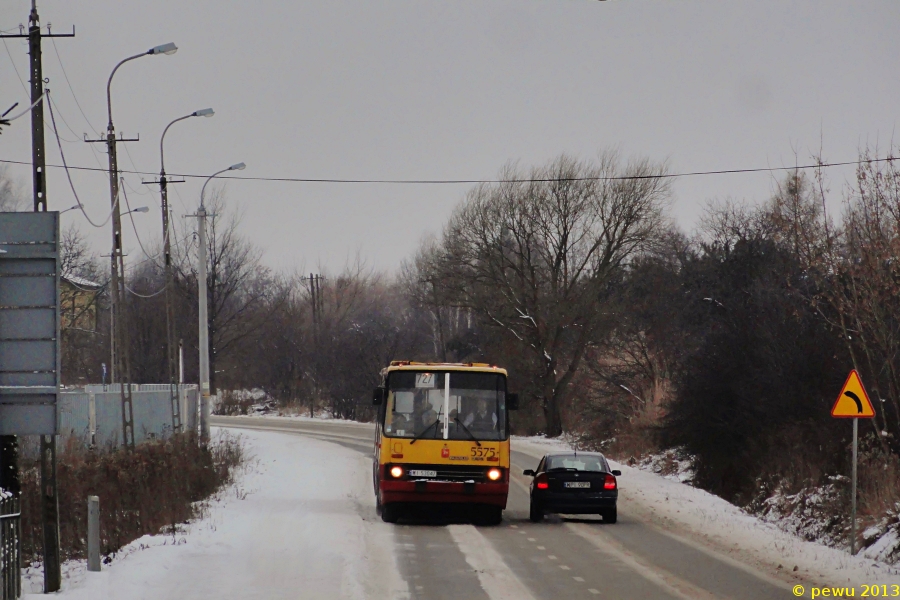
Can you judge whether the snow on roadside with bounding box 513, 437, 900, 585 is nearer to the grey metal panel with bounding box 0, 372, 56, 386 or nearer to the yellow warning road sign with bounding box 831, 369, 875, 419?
the yellow warning road sign with bounding box 831, 369, 875, 419

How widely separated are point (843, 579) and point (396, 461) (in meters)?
8.46

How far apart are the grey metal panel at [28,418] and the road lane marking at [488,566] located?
16.4 feet

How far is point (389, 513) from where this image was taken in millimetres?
19984

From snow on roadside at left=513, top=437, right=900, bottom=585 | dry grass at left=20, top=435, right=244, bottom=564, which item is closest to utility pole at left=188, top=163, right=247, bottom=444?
dry grass at left=20, top=435, right=244, bottom=564

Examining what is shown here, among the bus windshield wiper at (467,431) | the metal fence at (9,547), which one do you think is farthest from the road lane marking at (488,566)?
the metal fence at (9,547)

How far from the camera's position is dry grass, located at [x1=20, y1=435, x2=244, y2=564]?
671 inches

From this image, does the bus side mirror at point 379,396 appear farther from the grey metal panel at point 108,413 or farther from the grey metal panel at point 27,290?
the grey metal panel at point 108,413

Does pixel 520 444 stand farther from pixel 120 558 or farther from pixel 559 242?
pixel 120 558

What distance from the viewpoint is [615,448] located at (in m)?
44.5

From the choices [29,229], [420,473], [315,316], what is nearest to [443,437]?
[420,473]

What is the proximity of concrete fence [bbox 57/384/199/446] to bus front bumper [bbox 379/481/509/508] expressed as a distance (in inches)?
647

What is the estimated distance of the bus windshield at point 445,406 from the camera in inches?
773

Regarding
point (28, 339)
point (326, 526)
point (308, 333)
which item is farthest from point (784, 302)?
point (308, 333)

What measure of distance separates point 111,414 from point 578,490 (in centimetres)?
2348
